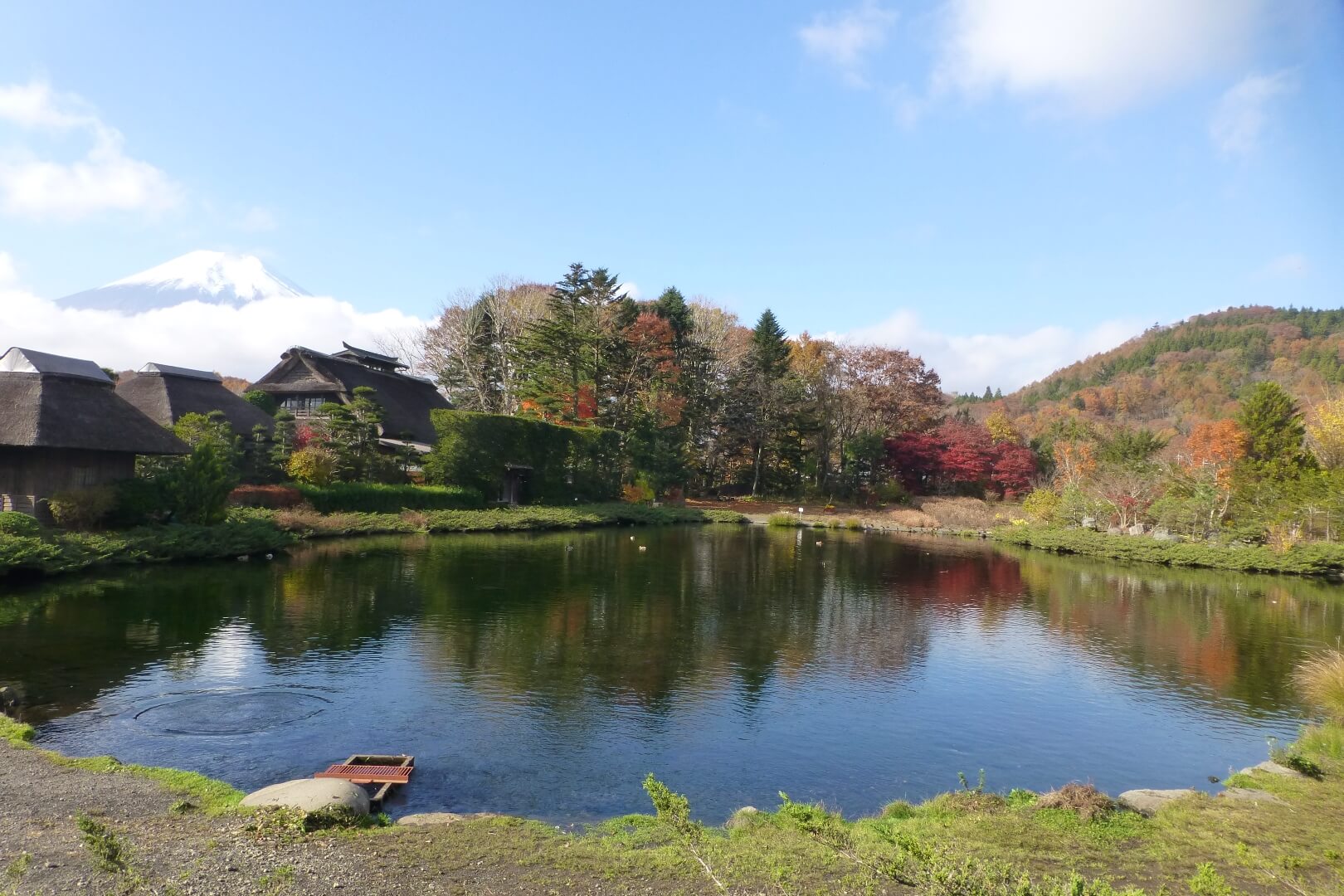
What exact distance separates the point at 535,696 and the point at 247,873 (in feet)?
18.4

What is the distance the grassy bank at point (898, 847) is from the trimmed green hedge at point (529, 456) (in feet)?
85.8

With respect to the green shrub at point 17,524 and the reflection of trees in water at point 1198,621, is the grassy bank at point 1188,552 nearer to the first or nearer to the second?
the reflection of trees in water at point 1198,621

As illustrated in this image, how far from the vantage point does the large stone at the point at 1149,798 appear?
714 cm

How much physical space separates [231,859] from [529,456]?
102 feet

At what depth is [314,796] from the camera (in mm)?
6332

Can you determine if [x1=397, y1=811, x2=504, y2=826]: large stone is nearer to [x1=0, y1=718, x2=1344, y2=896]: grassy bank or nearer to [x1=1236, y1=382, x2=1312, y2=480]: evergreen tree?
[x1=0, y1=718, x2=1344, y2=896]: grassy bank

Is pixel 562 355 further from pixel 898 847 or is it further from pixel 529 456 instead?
pixel 898 847

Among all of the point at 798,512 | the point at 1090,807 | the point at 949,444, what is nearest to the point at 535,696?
the point at 1090,807

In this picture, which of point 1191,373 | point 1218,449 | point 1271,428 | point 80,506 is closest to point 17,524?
point 80,506

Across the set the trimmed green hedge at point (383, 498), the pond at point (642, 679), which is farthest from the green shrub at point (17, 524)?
the trimmed green hedge at point (383, 498)

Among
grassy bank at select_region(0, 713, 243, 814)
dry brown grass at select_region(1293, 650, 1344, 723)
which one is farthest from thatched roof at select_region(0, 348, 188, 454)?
dry brown grass at select_region(1293, 650, 1344, 723)

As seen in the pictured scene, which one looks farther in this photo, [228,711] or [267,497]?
[267,497]

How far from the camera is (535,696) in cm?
1059

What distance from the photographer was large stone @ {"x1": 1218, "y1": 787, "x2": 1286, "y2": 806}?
726 cm
